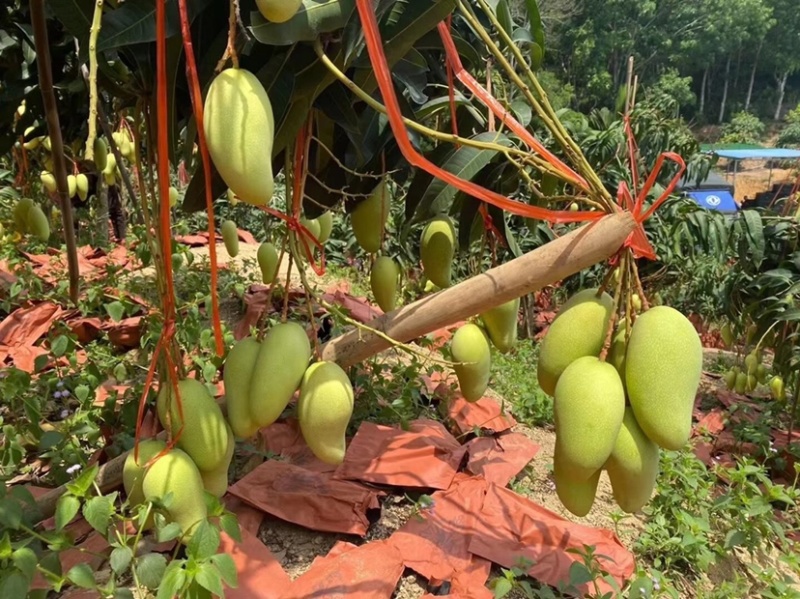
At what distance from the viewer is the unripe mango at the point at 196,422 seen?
739 mm

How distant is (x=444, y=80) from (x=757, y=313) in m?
2.40

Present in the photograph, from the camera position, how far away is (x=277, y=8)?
0.53 meters

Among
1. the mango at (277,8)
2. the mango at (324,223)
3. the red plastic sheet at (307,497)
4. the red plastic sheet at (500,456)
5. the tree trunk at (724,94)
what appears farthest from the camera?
the tree trunk at (724,94)

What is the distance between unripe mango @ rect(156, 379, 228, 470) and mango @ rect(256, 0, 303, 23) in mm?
425

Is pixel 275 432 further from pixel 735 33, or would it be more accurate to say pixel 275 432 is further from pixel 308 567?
pixel 735 33

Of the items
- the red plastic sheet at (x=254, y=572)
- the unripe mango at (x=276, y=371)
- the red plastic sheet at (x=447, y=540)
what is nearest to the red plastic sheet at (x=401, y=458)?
the red plastic sheet at (x=447, y=540)

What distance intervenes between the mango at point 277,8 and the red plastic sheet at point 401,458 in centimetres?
121

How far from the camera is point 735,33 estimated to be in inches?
1282

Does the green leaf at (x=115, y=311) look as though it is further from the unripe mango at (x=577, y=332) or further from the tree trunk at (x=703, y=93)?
the tree trunk at (x=703, y=93)

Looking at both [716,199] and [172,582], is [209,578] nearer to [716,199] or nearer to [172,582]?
[172,582]

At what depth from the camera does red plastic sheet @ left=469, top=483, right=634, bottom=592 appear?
4.60 ft

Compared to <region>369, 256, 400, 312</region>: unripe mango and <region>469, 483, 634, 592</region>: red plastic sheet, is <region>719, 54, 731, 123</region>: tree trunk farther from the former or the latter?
<region>369, 256, 400, 312</region>: unripe mango

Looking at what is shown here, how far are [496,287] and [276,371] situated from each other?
30 centimetres

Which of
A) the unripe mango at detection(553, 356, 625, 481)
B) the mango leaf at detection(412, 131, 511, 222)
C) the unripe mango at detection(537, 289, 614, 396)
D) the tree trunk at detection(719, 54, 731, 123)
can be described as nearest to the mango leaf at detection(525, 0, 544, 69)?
the mango leaf at detection(412, 131, 511, 222)
